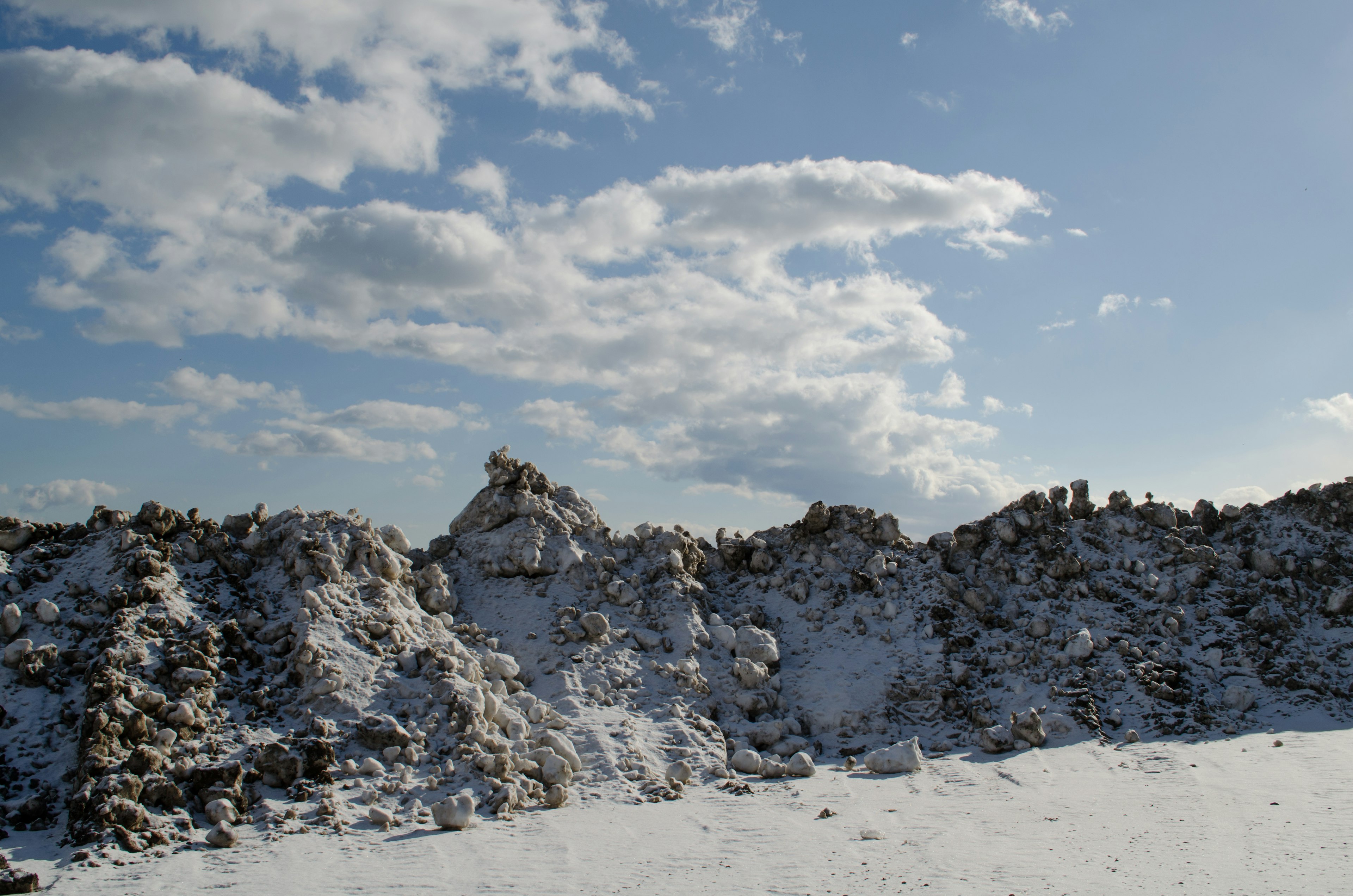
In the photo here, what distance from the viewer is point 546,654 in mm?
17672

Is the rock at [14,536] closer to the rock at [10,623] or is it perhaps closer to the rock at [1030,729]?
the rock at [10,623]

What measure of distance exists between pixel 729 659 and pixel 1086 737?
751 centimetres

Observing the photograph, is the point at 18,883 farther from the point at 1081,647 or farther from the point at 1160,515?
the point at 1160,515

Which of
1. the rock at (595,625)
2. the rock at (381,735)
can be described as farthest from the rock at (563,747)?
the rock at (595,625)

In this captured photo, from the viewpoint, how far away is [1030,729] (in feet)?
52.5

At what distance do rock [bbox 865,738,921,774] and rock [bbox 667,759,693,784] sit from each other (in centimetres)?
341

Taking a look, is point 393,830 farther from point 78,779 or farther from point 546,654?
point 546,654

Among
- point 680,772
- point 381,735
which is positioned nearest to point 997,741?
point 680,772

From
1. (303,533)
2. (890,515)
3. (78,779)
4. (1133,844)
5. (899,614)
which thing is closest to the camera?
(1133,844)

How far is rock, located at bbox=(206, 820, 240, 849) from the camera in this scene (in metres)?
10.7

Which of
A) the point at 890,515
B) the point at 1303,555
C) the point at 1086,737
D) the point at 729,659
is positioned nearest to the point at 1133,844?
the point at 1086,737

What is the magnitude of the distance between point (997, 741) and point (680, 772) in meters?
6.41

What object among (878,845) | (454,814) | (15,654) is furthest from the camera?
(15,654)

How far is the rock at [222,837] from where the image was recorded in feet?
A: 35.0
